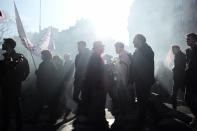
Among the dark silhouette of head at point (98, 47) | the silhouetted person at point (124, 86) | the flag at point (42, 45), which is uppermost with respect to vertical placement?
the flag at point (42, 45)

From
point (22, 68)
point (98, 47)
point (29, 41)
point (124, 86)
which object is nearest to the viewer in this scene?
point (22, 68)

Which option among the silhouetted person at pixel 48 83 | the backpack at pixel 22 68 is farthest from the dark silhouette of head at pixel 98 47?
the silhouetted person at pixel 48 83

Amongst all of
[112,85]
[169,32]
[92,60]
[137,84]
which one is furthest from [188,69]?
[169,32]

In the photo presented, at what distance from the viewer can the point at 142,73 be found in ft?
19.8

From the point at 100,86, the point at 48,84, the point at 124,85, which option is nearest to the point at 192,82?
the point at 100,86

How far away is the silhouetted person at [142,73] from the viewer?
234 inches

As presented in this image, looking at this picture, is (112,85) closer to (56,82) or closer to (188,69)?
(56,82)

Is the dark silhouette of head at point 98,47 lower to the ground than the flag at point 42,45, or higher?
lower

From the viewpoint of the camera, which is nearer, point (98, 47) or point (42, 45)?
point (98, 47)

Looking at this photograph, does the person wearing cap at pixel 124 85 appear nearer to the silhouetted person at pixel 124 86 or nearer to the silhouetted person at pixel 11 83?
the silhouetted person at pixel 124 86

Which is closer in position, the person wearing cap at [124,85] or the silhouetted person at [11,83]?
the silhouetted person at [11,83]

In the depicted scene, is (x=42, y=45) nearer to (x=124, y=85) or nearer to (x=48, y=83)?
(x=48, y=83)

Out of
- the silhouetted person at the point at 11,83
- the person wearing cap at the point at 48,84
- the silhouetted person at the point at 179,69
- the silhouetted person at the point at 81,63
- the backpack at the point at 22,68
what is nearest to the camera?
the silhouetted person at the point at 11,83

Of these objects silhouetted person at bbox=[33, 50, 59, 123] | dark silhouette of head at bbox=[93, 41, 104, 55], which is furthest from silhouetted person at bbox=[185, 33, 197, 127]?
silhouetted person at bbox=[33, 50, 59, 123]
